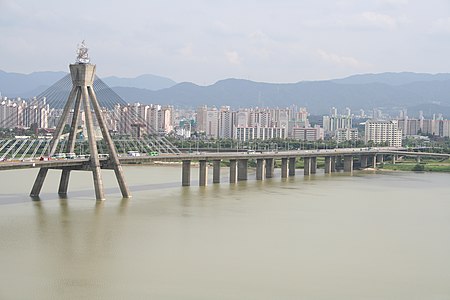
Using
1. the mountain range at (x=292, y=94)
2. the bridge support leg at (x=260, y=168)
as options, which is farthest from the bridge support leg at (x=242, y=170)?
the mountain range at (x=292, y=94)

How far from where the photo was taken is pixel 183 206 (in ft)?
41.0

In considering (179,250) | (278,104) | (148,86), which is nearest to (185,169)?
(179,250)

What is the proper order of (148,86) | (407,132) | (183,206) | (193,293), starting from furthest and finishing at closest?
1. (148,86)
2. (407,132)
3. (183,206)
4. (193,293)

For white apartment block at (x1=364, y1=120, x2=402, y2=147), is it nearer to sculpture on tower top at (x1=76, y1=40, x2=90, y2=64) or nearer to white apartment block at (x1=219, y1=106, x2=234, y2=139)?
white apartment block at (x1=219, y1=106, x2=234, y2=139)

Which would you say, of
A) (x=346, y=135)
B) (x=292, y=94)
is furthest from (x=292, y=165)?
(x=292, y=94)

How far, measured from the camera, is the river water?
688cm

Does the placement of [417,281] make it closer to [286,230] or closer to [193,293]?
[193,293]

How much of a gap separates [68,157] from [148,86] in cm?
18082

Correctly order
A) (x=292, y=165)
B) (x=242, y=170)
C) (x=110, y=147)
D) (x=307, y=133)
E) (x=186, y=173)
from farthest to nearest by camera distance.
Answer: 1. (x=307, y=133)
2. (x=292, y=165)
3. (x=242, y=170)
4. (x=186, y=173)
5. (x=110, y=147)

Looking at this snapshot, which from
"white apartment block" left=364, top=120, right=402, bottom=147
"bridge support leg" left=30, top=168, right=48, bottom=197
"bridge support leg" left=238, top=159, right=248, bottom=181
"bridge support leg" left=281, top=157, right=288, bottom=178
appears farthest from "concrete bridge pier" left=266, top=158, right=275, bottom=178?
"white apartment block" left=364, top=120, right=402, bottom=147

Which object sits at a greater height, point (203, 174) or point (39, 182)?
point (39, 182)

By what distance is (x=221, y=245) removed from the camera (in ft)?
29.1

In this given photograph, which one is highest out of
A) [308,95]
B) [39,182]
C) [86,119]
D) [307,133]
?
[308,95]

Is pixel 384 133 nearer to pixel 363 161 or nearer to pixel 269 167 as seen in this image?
pixel 363 161
